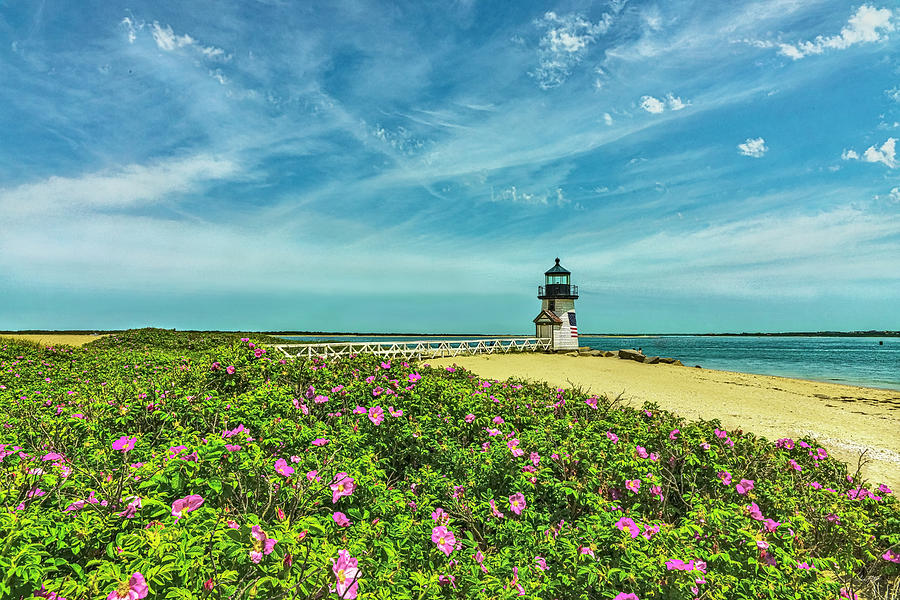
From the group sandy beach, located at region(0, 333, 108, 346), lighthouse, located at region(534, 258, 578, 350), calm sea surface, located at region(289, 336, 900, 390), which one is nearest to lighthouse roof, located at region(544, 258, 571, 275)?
lighthouse, located at region(534, 258, 578, 350)

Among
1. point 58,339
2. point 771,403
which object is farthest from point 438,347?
point 58,339

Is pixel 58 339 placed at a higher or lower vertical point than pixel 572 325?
lower

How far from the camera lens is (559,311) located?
3481cm

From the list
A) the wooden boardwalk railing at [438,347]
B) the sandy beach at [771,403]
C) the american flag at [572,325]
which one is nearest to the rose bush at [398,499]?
the sandy beach at [771,403]

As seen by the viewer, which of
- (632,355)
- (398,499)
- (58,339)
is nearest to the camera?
(398,499)

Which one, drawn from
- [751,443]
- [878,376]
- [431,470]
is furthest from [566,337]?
[431,470]

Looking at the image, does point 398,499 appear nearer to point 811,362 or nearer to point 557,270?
point 557,270

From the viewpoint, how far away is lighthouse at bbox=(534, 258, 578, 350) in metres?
34.5

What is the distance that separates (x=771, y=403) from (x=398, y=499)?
1420 centimetres

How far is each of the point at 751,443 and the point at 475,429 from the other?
11.2 ft

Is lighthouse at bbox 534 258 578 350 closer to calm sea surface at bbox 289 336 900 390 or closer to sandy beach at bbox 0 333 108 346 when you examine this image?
calm sea surface at bbox 289 336 900 390

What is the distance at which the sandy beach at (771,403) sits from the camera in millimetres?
8703

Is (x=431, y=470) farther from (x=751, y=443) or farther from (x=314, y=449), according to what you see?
(x=751, y=443)

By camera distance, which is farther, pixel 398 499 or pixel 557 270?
pixel 557 270
